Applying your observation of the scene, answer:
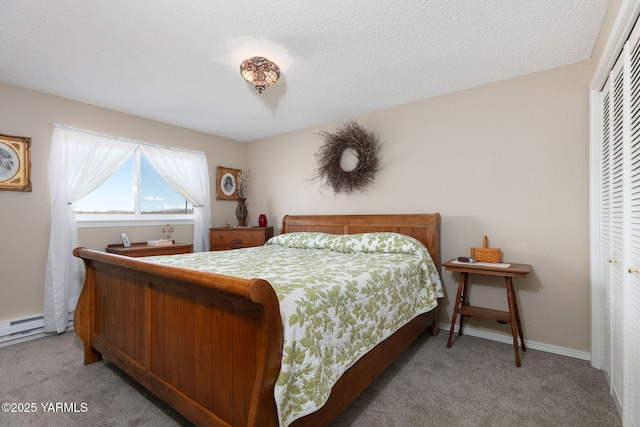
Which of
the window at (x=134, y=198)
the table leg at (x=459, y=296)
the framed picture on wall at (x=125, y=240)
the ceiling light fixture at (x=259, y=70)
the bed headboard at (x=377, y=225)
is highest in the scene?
the ceiling light fixture at (x=259, y=70)

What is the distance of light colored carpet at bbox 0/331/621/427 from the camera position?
1.59 metres

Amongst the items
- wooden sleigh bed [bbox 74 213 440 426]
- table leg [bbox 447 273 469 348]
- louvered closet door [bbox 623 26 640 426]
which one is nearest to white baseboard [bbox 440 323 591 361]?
table leg [bbox 447 273 469 348]

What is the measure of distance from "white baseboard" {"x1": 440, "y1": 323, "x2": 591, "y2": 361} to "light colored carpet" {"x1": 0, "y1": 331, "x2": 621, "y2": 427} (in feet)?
0.21

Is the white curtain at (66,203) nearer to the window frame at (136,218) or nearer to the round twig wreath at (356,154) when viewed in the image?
the window frame at (136,218)

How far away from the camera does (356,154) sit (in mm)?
3371

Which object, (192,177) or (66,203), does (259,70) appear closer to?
A: (192,177)

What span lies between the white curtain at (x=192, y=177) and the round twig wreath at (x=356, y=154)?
164 centimetres

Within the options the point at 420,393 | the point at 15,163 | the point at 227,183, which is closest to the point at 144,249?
the point at 15,163

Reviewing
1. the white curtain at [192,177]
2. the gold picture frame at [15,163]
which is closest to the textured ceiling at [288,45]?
the gold picture frame at [15,163]

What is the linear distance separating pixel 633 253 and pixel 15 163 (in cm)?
449

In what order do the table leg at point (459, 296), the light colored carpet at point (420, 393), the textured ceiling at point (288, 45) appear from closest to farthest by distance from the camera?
the light colored carpet at point (420, 393), the textured ceiling at point (288, 45), the table leg at point (459, 296)

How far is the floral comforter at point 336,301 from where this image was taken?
1188 millimetres

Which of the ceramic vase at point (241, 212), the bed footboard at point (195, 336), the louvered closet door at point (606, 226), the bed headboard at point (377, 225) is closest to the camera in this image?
the bed footboard at point (195, 336)

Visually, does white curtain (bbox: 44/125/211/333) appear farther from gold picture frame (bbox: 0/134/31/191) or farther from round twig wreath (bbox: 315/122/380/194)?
round twig wreath (bbox: 315/122/380/194)
